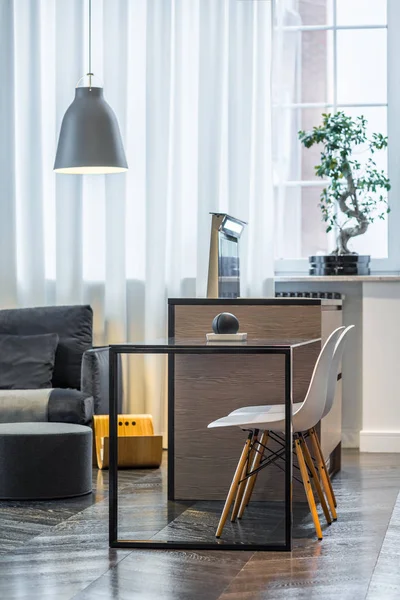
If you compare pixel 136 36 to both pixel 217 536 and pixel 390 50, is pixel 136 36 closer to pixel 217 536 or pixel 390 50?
pixel 390 50

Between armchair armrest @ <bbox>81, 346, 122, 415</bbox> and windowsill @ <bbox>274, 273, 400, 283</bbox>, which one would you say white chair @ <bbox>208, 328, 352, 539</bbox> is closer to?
armchair armrest @ <bbox>81, 346, 122, 415</bbox>

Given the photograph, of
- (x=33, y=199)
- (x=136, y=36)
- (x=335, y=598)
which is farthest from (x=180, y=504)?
(x=136, y=36)

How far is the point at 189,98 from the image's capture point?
630cm

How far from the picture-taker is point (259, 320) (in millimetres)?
4422

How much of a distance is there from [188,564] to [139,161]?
3.47m

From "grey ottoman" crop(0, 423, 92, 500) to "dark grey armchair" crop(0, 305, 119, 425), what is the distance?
477 mm

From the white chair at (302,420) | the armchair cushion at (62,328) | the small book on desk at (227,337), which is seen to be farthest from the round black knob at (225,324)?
the armchair cushion at (62,328)

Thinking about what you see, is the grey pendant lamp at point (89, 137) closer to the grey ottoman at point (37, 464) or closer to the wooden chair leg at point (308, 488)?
the grey ottoman at point (37, 464)

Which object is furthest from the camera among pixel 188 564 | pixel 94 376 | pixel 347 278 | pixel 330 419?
pixel 347 278

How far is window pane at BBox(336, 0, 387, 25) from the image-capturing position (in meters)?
6.39

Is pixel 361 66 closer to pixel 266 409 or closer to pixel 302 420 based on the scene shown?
pixel 266 409

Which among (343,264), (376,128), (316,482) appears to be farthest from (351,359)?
(316,482)

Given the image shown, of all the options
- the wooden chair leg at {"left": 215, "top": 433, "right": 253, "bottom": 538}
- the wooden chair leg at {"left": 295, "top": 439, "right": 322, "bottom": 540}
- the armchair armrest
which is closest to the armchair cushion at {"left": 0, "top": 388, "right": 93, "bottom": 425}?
the armchair armrest

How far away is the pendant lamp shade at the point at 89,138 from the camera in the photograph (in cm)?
549
